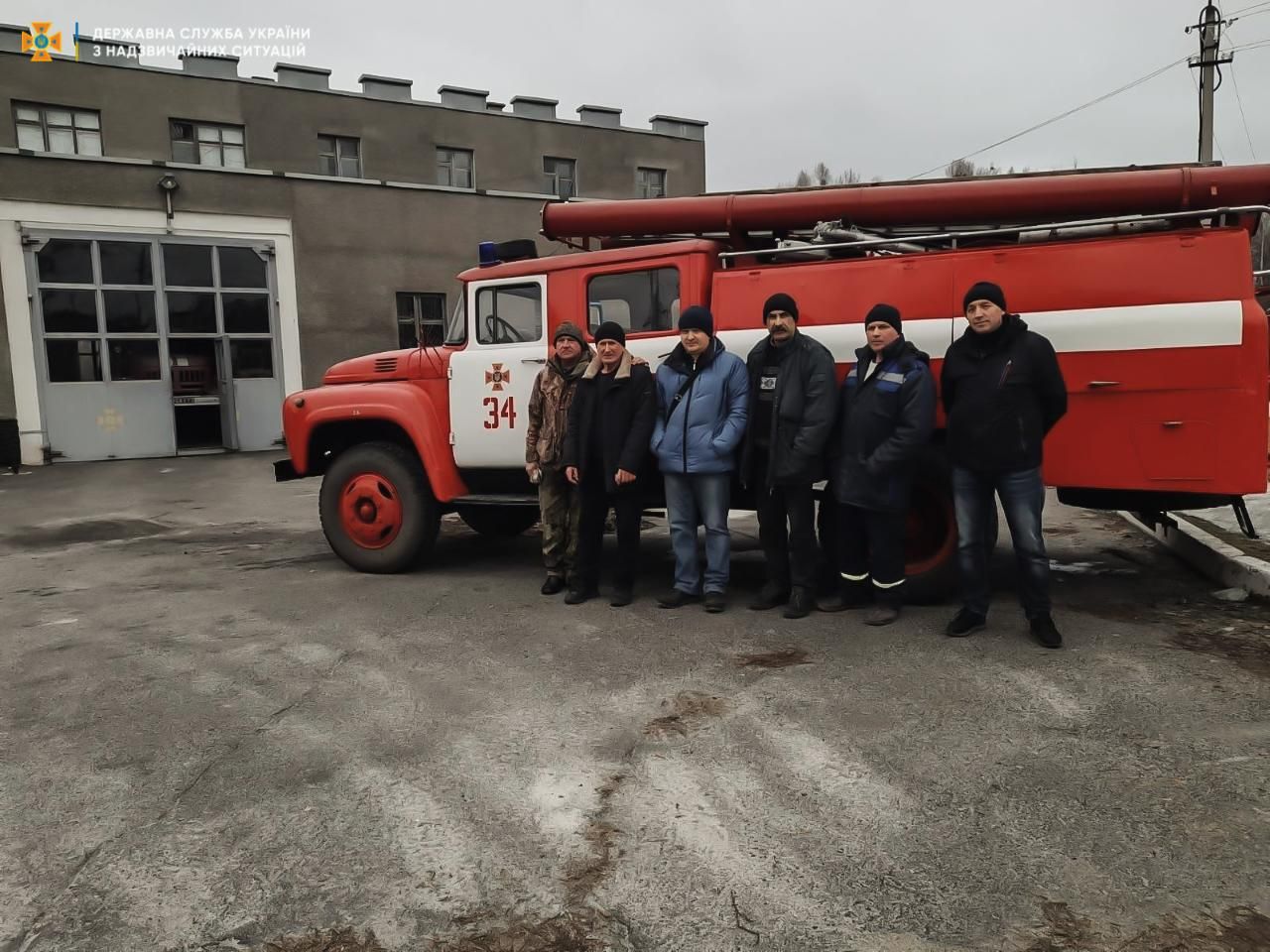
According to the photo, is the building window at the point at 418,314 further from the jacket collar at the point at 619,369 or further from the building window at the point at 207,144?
the jacket collar at the point at 619,369

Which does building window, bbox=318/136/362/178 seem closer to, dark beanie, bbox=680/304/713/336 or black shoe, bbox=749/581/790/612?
dark beanie, bbox=680/304/713/336

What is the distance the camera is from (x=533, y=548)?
802 centimetres

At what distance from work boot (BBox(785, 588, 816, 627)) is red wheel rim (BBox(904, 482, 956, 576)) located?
70 centimetres

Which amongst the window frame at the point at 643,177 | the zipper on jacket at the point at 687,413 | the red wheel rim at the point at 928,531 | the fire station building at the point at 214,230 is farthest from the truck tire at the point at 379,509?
the window frame at the point at 643,177

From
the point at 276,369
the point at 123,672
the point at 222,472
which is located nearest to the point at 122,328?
the point at 276,369

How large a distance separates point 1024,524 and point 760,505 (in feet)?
5.08

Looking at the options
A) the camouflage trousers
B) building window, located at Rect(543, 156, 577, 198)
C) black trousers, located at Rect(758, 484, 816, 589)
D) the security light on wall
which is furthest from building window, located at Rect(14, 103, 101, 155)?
black trousers, located at Rect(758, 484, 816, 589)

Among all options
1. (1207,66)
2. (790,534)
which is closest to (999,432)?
(790,534)

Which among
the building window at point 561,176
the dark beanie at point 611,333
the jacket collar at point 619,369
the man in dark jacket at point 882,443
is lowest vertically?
the man in dark jacket at point 882,443

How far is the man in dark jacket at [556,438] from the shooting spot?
19.8ft

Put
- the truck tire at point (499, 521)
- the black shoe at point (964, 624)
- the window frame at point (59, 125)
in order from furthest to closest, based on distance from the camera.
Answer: the window frame at point (59, 125) < the truck tire at point (499, 521) < the black shoe at point (964, 624)

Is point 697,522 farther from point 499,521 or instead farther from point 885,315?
point 499,521

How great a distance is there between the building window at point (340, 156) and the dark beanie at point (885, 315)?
17820 mm

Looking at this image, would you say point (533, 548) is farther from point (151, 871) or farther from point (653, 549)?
point (151, 871)
